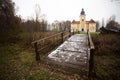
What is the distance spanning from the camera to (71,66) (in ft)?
14.2

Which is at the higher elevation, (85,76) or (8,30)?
(8,30)

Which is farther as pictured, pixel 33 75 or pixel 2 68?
pixel 2 68

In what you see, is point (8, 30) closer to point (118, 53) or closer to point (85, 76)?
point (85, 76)

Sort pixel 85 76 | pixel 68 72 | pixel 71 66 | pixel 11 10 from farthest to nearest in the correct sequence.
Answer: pixel 11 10 → pixel 71 66 → pixel 68 72 → pixel 85 76

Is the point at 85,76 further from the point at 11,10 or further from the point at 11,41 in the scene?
the point at 11,10

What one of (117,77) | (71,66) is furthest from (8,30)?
(117,77)

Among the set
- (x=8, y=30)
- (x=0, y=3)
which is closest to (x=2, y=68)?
(x=8, y=30)

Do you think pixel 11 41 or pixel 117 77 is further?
pixel 11 41

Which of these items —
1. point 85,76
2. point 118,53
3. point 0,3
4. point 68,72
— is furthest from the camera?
point 0,3

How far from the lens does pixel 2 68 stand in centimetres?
477

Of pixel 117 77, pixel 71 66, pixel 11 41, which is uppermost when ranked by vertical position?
pixel 11 41

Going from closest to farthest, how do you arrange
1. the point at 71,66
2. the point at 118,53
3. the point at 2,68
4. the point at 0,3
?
the point at 71,66 < the point at 2,68 < the point at 118,53 < the point at 0,3

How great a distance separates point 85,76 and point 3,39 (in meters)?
11.3

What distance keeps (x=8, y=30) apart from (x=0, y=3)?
3477mm
